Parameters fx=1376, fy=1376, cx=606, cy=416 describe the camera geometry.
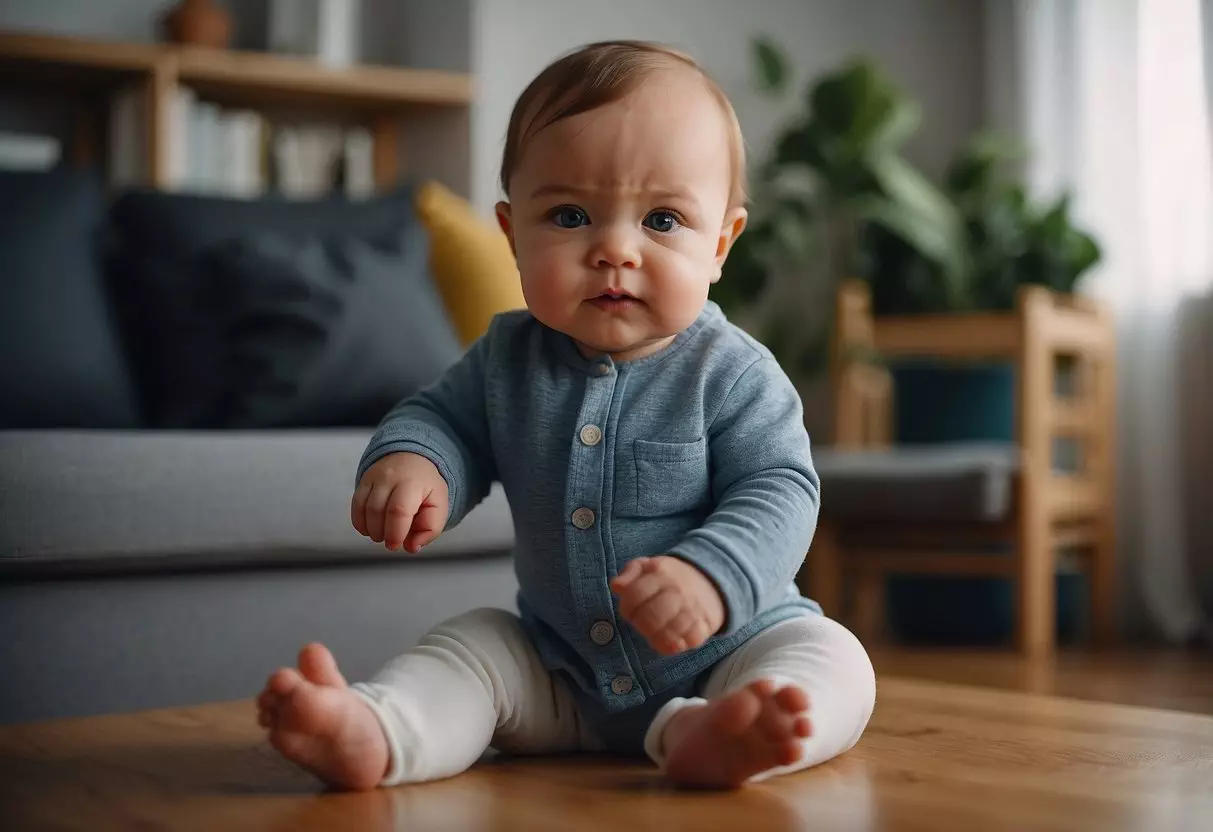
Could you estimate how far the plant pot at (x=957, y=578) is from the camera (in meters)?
2.79

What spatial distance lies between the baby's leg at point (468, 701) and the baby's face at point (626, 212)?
0.25m

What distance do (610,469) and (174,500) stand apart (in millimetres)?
587

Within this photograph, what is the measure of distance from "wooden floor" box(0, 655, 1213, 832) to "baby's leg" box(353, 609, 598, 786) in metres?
0.02

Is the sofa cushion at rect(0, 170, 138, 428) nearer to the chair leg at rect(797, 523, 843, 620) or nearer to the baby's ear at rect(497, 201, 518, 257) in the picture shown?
the baby's ear at rect(497, 201, 518, 257)

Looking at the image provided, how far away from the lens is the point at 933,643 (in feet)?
8.98

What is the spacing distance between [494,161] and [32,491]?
1883mm

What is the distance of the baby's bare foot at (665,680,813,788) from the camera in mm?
843

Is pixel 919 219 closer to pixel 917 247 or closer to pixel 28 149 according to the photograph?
pixel 917 247

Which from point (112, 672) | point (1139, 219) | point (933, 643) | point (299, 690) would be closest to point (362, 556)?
point (112, 672)

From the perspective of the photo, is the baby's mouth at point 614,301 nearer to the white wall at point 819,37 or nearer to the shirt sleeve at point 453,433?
the shirt sleeve at point 453,433

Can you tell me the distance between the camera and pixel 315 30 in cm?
298

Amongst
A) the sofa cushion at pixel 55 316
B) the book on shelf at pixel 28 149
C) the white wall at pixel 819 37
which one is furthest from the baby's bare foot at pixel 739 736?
the white wall at pixel 819 37

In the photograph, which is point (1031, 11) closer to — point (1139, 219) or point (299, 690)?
point (1139, 219)

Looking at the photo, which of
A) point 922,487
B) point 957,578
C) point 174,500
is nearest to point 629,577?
point 174,500
